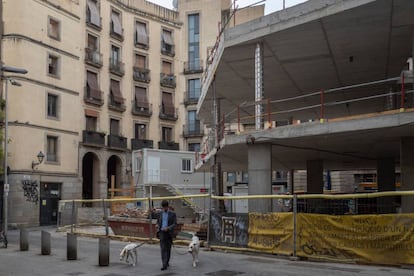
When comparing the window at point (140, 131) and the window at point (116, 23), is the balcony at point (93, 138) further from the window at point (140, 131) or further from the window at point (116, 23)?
the window at point (116, 23)

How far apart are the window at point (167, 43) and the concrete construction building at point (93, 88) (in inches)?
4.2

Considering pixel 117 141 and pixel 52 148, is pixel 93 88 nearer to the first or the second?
pixel 117 141

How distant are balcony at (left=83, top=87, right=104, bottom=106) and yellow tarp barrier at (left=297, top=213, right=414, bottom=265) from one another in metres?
35.4

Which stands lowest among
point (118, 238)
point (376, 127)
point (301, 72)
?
point (118, 238)

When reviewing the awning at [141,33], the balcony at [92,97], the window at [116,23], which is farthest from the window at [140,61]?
the balcony at [92,97]

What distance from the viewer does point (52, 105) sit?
1668 inches

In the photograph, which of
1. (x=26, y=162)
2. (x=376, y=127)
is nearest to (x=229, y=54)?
(x=376, y=127)

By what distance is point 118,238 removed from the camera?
71.6ft

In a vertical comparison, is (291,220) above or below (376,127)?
below

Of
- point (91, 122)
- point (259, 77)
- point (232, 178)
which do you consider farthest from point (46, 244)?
point (232, 178)

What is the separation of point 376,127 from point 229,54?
6.32 metres

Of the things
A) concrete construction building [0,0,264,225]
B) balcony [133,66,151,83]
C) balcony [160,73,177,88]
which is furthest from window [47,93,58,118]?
balcony [160,73,177,88]

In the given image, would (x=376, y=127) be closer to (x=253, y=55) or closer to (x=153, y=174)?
(x=253, y=55)

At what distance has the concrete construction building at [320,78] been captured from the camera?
15453 millimetres
